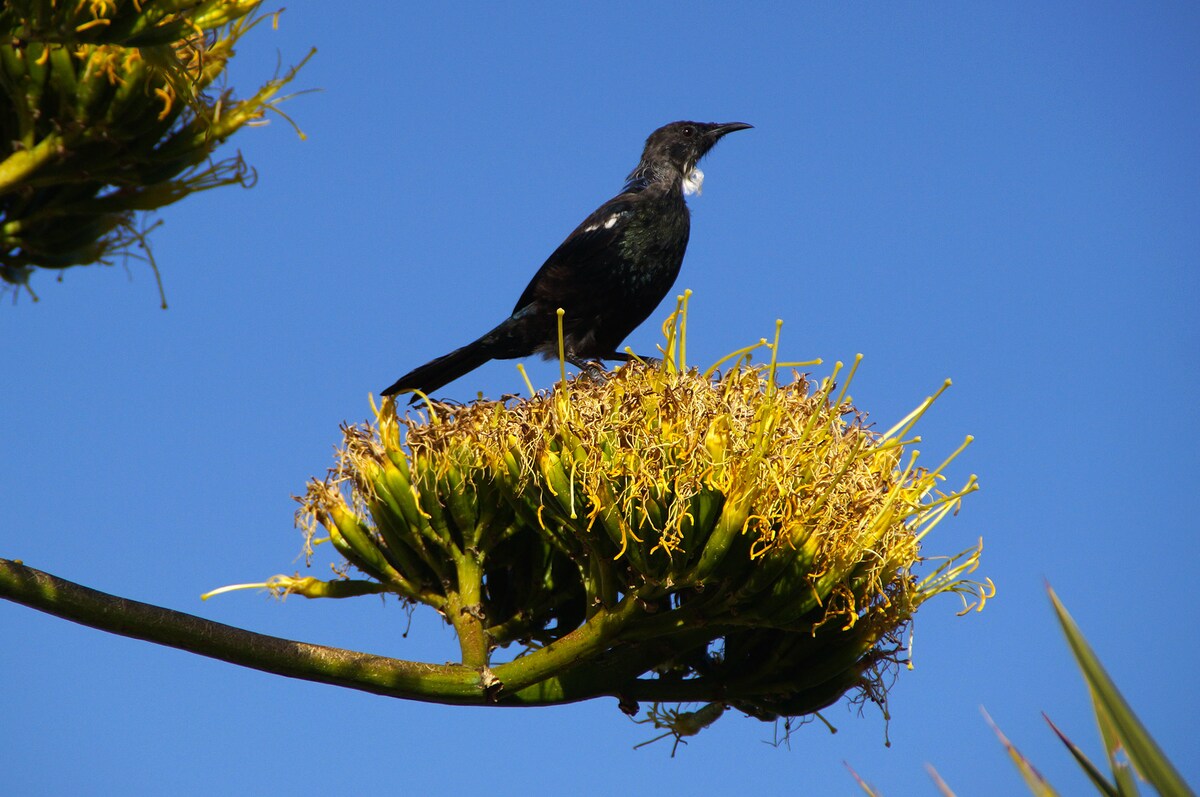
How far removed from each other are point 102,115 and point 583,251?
254 cm

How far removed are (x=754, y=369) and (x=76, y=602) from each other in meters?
1.80

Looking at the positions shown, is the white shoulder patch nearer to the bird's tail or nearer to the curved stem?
the bird's tail

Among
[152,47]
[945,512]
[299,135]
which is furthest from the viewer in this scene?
[299,135]

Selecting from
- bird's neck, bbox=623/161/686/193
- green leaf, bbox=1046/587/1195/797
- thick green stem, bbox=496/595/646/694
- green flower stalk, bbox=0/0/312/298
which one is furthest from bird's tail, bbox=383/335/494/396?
green leaf, bbox=1046/587/1195/797

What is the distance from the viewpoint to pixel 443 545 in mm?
3469

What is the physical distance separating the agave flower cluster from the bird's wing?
2.06m

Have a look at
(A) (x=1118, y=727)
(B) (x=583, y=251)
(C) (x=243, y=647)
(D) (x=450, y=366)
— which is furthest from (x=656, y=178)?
(A) (x=1118, y=727)

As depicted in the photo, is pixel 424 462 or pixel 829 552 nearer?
pixel 829 552

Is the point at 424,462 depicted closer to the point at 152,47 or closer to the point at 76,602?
the point at 76,602

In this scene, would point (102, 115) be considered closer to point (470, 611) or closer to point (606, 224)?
point (470, 611)

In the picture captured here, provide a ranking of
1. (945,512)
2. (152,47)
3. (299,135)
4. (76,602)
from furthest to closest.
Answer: (299,135), (945,512), (152,47), (76,602)

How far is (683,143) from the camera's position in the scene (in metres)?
6.73

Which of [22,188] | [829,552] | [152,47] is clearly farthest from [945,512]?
[22,188]

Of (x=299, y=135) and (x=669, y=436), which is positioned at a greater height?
(x=299, y=135)
